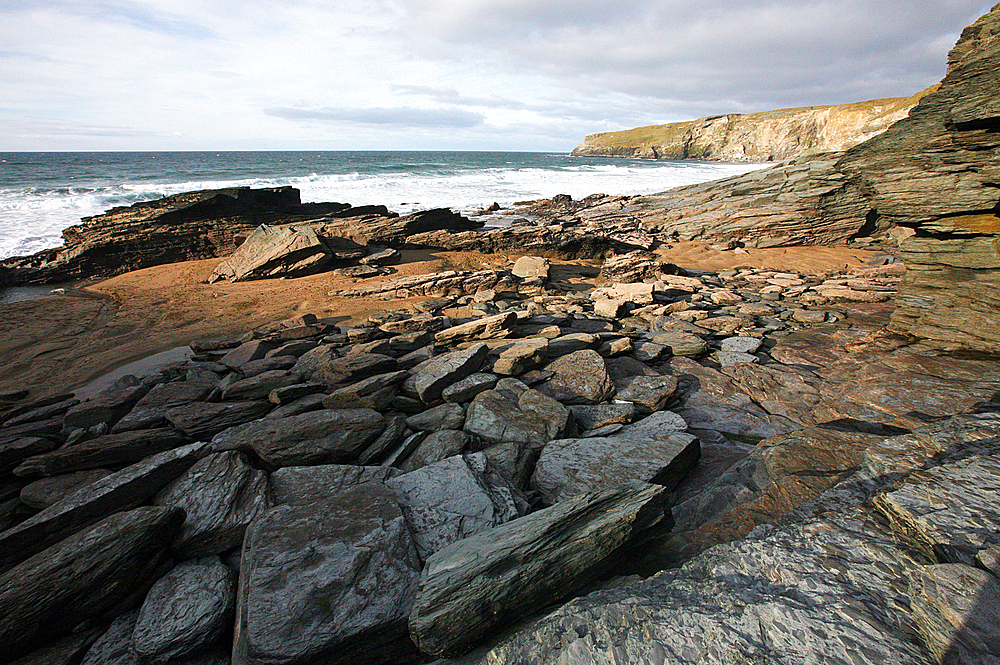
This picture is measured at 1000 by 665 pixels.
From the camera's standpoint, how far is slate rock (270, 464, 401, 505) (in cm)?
299

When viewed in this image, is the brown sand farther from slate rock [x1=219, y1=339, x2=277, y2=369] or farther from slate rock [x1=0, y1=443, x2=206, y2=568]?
slate rock [x1=0, y1=443, x2=206, y2=568]

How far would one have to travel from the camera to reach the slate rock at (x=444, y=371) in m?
4.66

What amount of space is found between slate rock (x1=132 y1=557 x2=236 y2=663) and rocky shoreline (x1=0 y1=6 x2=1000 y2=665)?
0.01m

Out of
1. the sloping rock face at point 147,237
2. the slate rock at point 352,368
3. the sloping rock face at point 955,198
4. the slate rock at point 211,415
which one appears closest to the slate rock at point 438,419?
the slate rock at point 352,368

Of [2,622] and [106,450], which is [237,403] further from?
[2,622]

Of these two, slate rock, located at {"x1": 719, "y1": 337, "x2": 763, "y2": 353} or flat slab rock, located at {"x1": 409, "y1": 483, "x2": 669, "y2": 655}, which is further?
slate rock, located at {"x1": 719, "y1": 337, "x2": 763, "y2": 353}

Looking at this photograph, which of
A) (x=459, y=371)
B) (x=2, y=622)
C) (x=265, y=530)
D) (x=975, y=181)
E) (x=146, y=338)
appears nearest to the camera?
(x=2, y=622)

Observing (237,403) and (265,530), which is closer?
(265,530)

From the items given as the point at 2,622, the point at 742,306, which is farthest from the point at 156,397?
the point at 742,306

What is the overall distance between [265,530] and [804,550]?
116 inches

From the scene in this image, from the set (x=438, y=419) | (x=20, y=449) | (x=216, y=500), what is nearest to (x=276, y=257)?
(x=20, y=449)

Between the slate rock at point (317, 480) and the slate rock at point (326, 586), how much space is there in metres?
0.29

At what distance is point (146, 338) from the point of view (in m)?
7.26

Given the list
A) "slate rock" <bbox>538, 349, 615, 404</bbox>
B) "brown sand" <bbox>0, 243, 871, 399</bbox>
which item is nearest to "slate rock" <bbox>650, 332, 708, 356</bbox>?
"slate rock" <bbox>538, 349, 615, 404</bbox>
